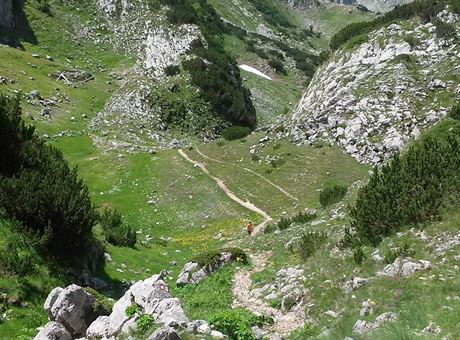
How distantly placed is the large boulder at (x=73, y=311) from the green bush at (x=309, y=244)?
8.70 meters

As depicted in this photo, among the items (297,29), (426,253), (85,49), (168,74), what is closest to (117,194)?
(426,253)

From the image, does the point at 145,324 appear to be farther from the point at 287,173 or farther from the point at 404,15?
the point at 404,15

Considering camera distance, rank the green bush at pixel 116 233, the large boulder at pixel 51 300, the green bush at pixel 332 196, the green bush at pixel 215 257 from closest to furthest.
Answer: the large boulder at pixel 51 300 < the green bush at pixel 215 257 < the green bush at pixel 116 233 < the green bush at pixel 332 196

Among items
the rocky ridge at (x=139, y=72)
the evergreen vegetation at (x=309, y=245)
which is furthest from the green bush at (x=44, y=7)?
the evergreen vegetation at (x=309, y=245)

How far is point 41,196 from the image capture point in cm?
1596

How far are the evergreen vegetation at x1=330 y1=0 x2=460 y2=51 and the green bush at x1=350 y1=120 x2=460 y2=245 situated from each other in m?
32.1

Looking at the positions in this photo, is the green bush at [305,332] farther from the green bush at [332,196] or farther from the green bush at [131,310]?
the green bush at [332,196]

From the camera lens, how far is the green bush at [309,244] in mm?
17625

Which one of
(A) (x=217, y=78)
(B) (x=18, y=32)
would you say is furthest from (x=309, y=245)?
(B) (x=18, y=32)

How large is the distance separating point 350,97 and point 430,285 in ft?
112

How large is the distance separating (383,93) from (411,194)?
28223mm

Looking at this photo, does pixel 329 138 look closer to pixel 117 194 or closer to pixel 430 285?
pixel 117 194

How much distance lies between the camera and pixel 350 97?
4209 centimetres

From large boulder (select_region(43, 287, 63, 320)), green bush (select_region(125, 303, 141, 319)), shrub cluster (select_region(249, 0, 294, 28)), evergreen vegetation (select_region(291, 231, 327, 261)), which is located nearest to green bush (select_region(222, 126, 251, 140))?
evergreen vegetation (select_region(291, 231, 327, 261))
